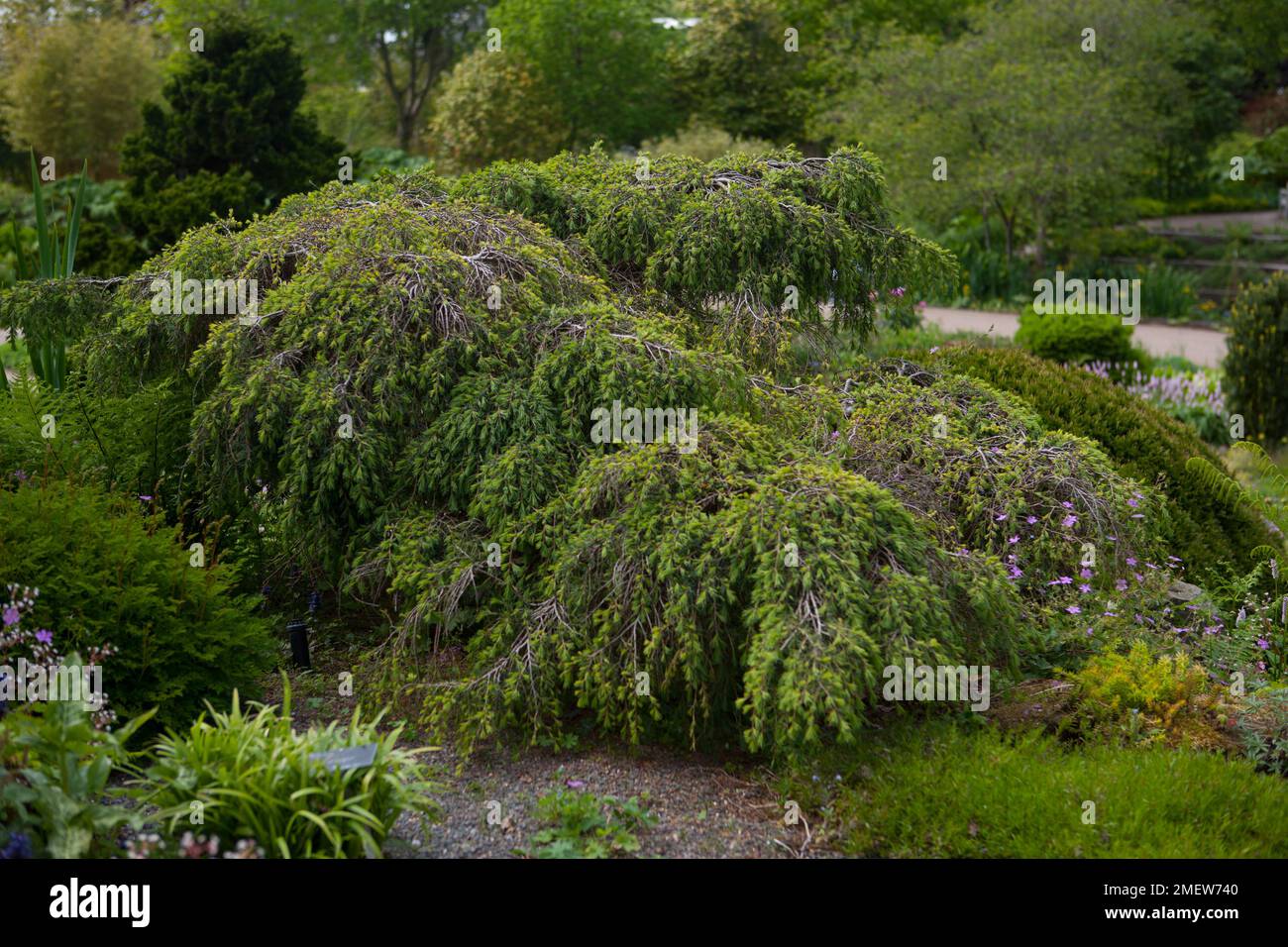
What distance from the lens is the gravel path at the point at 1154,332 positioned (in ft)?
47.5

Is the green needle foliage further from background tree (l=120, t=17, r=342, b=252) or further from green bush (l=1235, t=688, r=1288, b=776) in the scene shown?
green bush (l=1235, t=688, r=1288, b=776)

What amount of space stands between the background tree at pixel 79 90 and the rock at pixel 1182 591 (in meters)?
22.0

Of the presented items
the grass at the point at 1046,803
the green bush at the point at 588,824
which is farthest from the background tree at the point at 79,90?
the grass at the point at 1046,803

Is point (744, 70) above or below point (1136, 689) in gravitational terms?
above

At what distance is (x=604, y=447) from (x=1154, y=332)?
13.4 metres

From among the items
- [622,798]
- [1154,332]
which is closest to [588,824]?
[622,798]

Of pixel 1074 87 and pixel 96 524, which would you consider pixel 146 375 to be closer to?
pixel 96 524

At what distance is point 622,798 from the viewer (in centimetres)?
421

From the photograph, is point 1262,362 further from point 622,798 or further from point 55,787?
point 55,787

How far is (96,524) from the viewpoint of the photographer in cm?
464

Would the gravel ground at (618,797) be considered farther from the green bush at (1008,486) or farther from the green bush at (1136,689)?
the green bush at (1008,486)

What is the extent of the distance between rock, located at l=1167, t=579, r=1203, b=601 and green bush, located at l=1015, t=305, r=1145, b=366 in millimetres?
5800
